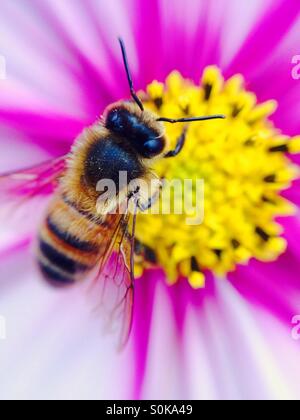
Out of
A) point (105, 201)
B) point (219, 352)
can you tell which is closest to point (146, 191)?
point (105, 201)

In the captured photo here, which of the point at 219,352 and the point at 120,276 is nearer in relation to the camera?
the point at 120,276

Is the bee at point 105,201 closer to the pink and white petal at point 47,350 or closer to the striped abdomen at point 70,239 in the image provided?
the striped abdomen at point 70,239

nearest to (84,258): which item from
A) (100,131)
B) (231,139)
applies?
(100,131)

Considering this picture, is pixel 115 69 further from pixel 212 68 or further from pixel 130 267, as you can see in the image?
pixel 130 267

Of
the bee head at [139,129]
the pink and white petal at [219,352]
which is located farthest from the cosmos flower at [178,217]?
the bee head at [139,129]

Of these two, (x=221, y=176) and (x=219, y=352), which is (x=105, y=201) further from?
(x=219, y=352)

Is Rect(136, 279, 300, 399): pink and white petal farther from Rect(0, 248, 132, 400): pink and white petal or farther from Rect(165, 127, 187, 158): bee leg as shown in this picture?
Rect(165, 127, 187, 158): bee leg
